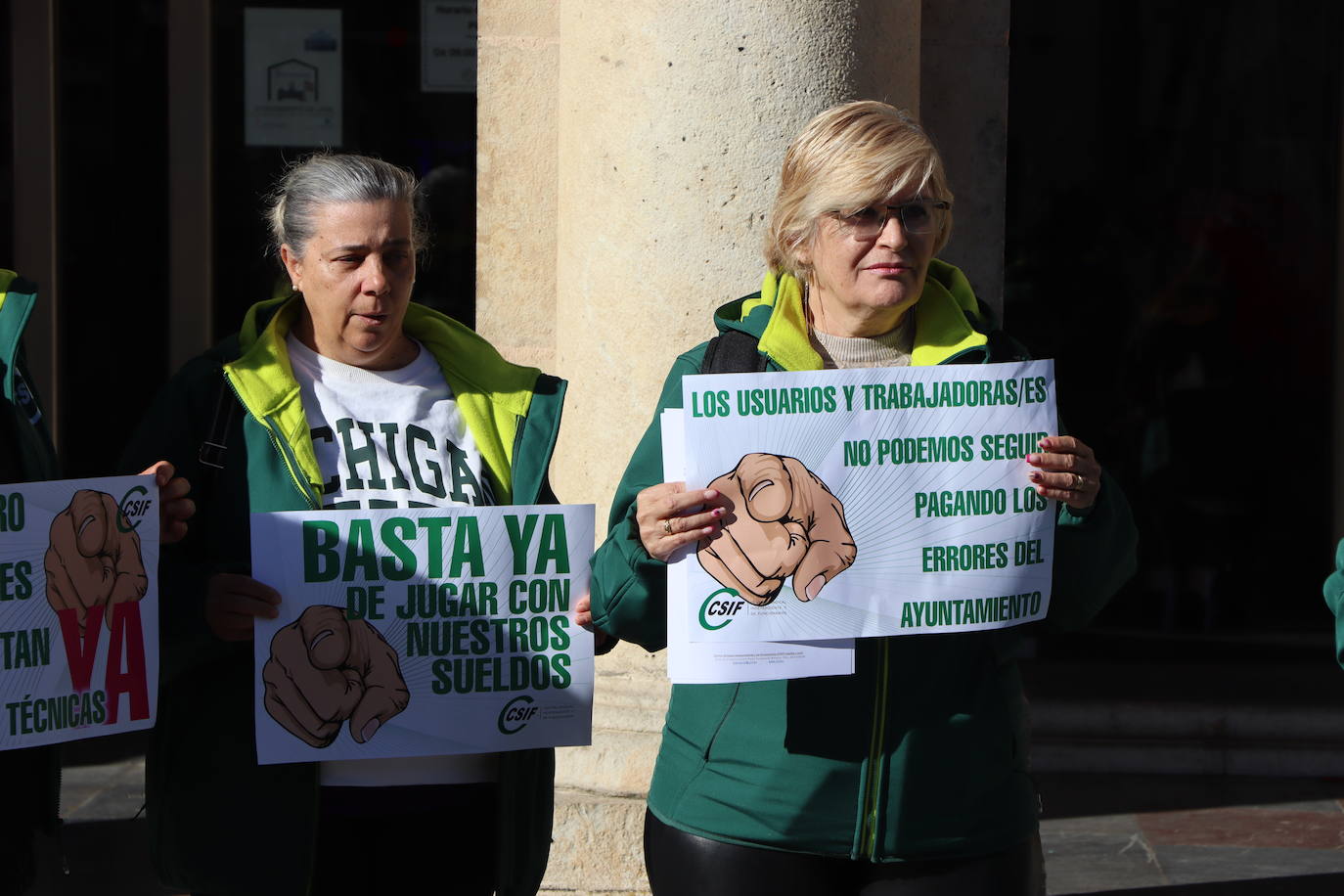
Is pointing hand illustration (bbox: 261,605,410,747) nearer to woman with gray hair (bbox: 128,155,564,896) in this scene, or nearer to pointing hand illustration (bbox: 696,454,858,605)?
woman with gray hair (bbox: 128,155,564,896)

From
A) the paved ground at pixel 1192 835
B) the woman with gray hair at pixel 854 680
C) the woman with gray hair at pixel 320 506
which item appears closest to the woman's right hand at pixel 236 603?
the woman with gray hair at pixel 320 506

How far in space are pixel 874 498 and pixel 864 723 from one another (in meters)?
0.35

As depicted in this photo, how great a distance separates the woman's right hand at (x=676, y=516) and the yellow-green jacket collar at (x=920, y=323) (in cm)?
27

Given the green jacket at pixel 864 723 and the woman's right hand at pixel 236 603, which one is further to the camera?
the woman's right hand at pixel 236 603

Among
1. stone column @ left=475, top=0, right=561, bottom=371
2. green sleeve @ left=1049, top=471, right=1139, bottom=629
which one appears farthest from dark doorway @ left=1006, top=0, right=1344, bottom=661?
green sleeve @ left=1049, top=471, right=1139, bottom=629

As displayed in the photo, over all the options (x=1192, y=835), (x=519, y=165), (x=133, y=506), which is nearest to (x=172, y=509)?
(x=133, y=506)

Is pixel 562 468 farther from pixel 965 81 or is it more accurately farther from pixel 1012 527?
pixel 1012 527

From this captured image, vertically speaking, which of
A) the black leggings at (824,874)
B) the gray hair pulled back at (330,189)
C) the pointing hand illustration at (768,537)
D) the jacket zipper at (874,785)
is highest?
the gray hair pulled back at (330,189)

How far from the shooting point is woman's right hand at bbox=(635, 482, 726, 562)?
103 inches

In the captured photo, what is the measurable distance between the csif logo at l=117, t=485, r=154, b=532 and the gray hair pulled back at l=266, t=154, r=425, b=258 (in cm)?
52

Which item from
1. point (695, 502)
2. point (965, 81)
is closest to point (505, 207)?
point (965, 81)

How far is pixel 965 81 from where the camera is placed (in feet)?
17.3

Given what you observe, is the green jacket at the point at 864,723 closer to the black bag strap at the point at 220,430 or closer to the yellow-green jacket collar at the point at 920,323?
the yellow-green jacket collar at the point at 920,323

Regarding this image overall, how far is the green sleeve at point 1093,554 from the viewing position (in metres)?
2.74
